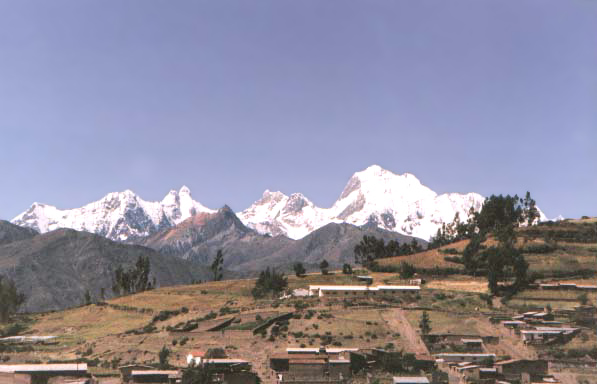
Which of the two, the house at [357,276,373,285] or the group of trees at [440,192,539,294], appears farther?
the house at [357,276,373,285]

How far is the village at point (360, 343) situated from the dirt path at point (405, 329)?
175 millimetres

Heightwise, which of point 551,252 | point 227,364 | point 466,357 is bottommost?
point 466,357

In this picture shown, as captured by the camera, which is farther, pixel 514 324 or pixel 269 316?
pixel 269 316

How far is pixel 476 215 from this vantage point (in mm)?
191125

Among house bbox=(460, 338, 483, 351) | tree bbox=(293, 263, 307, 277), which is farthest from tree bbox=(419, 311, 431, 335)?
tree bbox=(293, 263, 307, 277)

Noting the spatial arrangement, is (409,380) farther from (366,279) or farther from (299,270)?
(299,270)

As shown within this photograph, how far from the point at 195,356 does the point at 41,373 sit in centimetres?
1671

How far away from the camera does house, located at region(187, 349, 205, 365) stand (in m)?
83.5

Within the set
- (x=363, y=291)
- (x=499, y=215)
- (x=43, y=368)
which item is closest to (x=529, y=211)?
(x=499, y=215)

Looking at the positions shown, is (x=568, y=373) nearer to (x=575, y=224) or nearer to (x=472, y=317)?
(x=472, y=317)

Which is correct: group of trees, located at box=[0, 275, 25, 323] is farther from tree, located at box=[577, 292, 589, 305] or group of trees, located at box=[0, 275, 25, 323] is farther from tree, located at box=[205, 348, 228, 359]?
Answer: tree, located at box=[577, 292, 589, 305]

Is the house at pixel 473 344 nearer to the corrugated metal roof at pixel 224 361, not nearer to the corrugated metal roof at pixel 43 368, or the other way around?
the corrugated metal roof at pixel 224 361

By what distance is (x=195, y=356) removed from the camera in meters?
87.3

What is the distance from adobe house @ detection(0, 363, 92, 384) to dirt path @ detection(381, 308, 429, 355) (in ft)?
127
